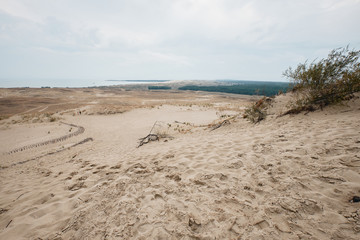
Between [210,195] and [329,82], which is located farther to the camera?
[329,82]

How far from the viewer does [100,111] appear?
22.0 metres

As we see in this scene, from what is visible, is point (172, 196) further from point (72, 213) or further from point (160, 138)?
point (160, 138)

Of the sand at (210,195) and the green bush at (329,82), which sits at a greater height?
the green bush at (329,82)

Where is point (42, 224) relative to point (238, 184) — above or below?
below

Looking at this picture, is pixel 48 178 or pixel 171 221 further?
pixel 48 178

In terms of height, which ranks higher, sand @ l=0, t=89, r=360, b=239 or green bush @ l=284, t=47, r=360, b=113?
green bush @ l=284, t=47, r=360, b=113

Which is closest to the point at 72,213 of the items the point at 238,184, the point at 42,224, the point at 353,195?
the point at 42,224

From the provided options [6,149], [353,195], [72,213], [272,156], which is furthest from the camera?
[6,149]

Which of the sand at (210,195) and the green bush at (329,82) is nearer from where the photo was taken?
the sand at (210,195)

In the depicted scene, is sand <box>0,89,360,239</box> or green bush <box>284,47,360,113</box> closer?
sand <box>0,89,360,239</box>

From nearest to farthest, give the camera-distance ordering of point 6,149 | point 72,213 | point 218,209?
1. point 218,209
2. point 72,213
3. point 6,149

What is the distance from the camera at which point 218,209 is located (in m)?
2.44

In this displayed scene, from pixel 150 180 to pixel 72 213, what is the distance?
1.45 meters

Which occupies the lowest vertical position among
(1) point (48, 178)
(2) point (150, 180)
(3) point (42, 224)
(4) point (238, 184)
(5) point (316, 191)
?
(1) point (48, 178)
